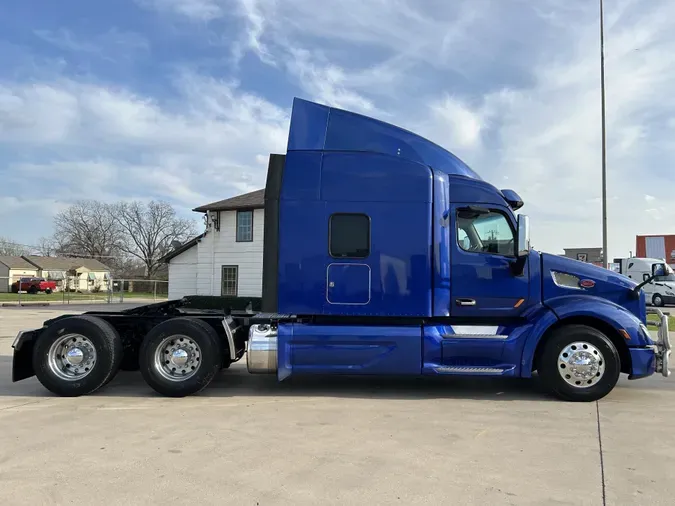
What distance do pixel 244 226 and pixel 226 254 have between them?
1.64m

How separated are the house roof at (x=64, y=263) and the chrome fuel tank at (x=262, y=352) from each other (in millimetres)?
76543

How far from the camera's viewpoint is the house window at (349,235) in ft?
21.9

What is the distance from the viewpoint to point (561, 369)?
6.48 metres

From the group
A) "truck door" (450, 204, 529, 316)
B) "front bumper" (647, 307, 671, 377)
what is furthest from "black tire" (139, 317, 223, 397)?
"front bumper" (647, 307, 671, 377)

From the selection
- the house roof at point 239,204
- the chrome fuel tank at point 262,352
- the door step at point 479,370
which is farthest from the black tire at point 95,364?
the house roof at point 239,204

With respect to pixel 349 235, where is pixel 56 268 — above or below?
above

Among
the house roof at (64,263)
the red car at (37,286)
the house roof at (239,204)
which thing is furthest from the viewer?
the house roof at (64,263)

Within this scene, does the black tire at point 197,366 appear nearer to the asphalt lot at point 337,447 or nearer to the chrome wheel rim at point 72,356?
the asphalt lot at point 337,447

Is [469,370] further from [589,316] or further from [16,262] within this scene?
[16,262]

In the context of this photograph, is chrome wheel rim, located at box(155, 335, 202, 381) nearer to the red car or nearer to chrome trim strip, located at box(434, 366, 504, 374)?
chrome trim strip, located at box(434, 366, 504, 374)

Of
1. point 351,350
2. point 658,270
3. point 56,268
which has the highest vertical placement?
point 56,268

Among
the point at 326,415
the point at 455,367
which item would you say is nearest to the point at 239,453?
the point at 326,415

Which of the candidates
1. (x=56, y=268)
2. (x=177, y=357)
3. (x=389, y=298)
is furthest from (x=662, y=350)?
(x=56, y=268)

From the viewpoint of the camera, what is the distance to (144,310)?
798 centimetres
